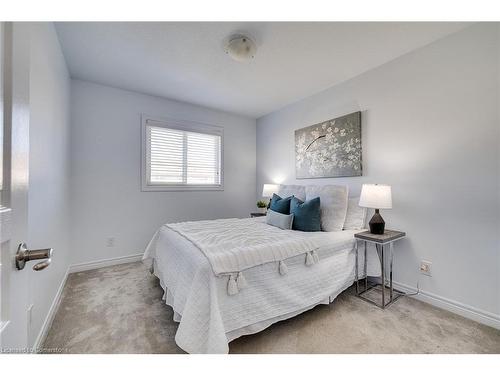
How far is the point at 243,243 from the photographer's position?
69.7 inches

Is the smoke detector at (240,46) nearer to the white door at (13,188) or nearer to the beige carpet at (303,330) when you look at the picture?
the white door at (13,188)

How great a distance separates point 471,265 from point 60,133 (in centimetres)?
406

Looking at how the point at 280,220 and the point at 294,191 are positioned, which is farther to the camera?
the point at 294,191

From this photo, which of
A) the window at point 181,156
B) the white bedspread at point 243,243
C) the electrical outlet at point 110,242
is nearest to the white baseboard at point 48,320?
the electrical outlet at point 110,242

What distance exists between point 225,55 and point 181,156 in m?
1.81

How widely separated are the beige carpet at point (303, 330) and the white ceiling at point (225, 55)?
2465 millimetres

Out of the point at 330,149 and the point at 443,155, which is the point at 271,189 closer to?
the point at 330,149

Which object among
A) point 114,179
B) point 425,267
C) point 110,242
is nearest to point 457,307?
point 425,267

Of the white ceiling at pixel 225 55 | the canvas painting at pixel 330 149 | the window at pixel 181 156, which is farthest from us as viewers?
the window at pixel 181 156

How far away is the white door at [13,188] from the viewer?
543 mm

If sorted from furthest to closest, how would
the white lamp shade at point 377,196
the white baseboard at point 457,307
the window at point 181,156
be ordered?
the window at point 181,156 < the white lamp shade at point 377,196 < the white baseboard at point 457,307

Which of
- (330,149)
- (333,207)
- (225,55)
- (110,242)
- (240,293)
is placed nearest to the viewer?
(240,293)

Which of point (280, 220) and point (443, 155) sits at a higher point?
point (443, 155)
